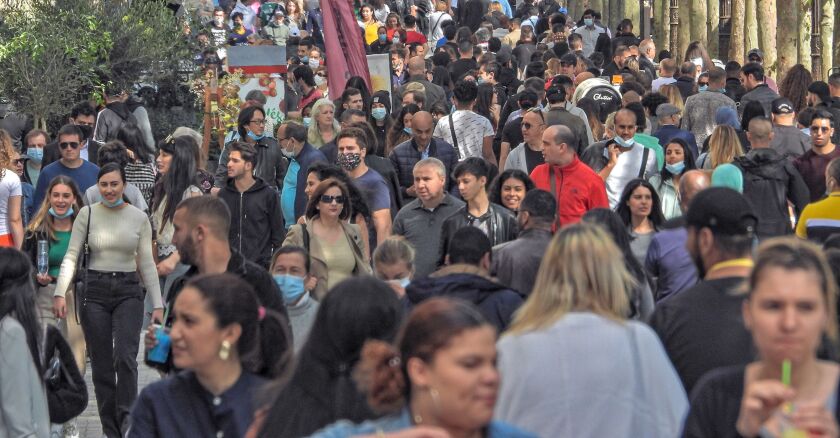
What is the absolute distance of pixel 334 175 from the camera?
10703mm

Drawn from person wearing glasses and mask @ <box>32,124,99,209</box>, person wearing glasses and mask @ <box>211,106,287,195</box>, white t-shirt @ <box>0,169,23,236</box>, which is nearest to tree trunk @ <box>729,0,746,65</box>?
person wearing glasses and mask @ <box>211,106,287,195</box>

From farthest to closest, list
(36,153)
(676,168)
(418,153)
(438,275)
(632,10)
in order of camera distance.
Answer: (632,10)
(36,153)
(418,153)
(676,168)
(438,275)

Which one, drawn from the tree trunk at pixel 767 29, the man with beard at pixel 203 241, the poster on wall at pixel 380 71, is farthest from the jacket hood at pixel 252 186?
the tree trunk at pixel 767 29

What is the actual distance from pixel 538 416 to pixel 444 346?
4.21ft

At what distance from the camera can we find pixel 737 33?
37562 mm

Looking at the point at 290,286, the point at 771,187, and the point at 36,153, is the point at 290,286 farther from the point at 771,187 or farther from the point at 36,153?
the point at 36,153

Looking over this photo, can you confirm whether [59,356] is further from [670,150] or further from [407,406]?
[670,150]

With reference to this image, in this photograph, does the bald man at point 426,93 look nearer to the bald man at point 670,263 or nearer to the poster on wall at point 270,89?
the poster on wall at point 270,89

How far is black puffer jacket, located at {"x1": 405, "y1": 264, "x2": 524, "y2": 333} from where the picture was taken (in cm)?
701

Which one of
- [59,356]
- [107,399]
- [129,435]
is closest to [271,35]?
[107,399]

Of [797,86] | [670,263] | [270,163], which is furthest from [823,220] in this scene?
[797,86]

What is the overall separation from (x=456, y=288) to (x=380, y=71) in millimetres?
13419

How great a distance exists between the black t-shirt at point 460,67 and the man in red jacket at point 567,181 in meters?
12.1

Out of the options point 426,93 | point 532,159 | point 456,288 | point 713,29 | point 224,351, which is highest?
point 224,351
